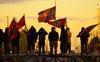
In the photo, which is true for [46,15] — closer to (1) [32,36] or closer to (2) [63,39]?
(1) [32,36]

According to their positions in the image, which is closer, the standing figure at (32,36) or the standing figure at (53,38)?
the standing figure at (53,38)

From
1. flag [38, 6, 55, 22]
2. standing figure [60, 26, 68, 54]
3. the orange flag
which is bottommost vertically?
standing figure [60, 26, 68, 54]

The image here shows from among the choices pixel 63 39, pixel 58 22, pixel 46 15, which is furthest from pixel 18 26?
Answer: pixel 63 39

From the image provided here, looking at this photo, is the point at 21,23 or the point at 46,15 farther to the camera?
the point at 46,15

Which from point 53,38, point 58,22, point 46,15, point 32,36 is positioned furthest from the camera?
point 46,15

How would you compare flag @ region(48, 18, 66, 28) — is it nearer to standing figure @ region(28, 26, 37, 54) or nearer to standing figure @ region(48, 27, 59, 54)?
standing figure @ region(48, 27, 59, 54)

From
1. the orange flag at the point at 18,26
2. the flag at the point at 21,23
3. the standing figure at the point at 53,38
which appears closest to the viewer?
the standing figure at the point at 53,38

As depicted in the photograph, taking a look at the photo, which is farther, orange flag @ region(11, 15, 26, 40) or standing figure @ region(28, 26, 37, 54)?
orange flag @ region(11, 15, 26, 40)

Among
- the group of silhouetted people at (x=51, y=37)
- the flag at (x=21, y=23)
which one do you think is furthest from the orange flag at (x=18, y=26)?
the group of silhouetted people at (x=51, y=37)

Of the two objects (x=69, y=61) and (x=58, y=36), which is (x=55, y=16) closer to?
(x=58, y=36)

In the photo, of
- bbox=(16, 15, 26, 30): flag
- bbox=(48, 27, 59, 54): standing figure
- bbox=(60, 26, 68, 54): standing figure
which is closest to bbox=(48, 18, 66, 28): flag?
bbox=(60, 26, 68, 54): standing figure

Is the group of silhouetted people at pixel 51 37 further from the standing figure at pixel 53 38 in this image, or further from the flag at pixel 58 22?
the flag at pixel 58 22

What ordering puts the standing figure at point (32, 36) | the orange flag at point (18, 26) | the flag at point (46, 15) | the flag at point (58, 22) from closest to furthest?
the standing figure at point (32, 36) → the orange flag at point (18, 26) → the flag at point (58, 22) → the flag at point (46, 15)

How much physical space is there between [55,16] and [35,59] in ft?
18.5
